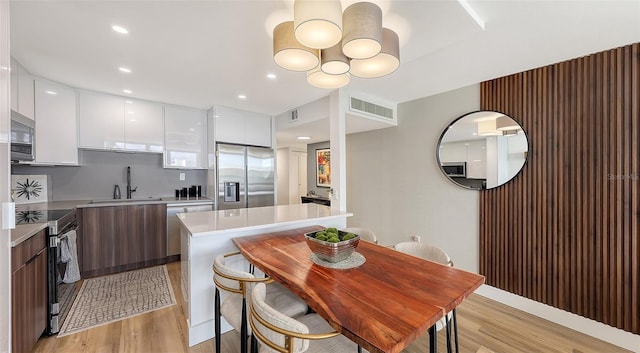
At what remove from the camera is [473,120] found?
283cm

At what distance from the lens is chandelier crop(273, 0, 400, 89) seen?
3.83ft

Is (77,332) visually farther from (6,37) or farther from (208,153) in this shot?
(208,153)

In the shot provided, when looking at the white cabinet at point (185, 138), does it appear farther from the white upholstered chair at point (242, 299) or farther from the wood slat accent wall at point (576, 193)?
the wood slat accent wall at point (576, 193)

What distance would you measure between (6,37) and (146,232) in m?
2.84

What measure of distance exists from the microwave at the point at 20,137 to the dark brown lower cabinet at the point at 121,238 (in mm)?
929

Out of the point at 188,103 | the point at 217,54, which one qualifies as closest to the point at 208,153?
the point at 188,103

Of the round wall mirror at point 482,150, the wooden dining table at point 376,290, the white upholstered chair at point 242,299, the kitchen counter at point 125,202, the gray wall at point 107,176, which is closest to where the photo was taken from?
the wooden dining table at point 376,290

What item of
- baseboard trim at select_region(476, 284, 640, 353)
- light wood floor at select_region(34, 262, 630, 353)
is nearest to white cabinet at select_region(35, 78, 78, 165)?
light wood floor at select_region(34, 262, 630, 353)

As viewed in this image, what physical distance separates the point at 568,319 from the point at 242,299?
9.35 feet

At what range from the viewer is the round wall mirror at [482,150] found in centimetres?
256

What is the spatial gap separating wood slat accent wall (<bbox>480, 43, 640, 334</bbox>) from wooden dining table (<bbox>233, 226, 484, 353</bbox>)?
176 centimetres

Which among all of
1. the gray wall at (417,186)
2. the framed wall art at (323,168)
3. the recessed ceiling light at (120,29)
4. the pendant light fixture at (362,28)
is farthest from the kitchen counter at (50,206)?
the framed wall art at (323,168)

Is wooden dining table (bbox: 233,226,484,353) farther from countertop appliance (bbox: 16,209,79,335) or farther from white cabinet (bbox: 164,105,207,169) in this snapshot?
white cabinet (bbox: 164,105,207,169)

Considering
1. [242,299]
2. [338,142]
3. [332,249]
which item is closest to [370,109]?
[338,142]
